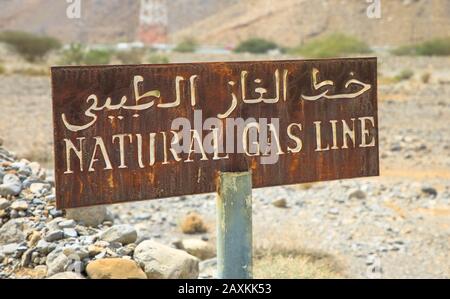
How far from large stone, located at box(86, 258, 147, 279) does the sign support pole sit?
1.03 metres

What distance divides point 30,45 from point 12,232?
99.5 feet

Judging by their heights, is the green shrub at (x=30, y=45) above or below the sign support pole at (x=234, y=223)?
above

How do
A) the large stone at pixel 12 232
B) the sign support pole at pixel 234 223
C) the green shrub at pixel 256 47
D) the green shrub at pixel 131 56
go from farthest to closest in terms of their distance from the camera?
the green shrub at pixel 256 47 < the green shrub at pixel 131 56 < the large stone at pixel 12 232 < the sign support pole at pixel 234 223

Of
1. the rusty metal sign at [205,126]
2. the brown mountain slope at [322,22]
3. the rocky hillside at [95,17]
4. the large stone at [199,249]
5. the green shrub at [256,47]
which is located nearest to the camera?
the rusty metal sign at [205,126]

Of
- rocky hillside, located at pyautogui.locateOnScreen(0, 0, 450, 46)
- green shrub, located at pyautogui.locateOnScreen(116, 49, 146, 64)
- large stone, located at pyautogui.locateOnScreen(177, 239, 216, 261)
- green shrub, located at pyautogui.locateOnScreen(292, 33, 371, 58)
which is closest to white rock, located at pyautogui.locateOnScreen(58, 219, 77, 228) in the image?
large stone, located at pyautogui.locateOnScreen(177, 239, 216, 261)

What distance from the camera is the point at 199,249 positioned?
6.95 meters

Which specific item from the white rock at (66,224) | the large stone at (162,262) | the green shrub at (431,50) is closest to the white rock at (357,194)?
the large stone at (162,262)

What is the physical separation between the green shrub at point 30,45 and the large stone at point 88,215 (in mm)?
29194

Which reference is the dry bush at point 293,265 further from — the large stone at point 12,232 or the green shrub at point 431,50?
the green shrub at point 431,50

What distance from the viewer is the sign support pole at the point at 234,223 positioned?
3.08 metres

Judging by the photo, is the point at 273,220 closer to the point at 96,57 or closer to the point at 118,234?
the point at 118,234

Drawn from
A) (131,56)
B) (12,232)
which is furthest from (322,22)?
(12,232)

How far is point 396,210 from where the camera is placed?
356 inches
